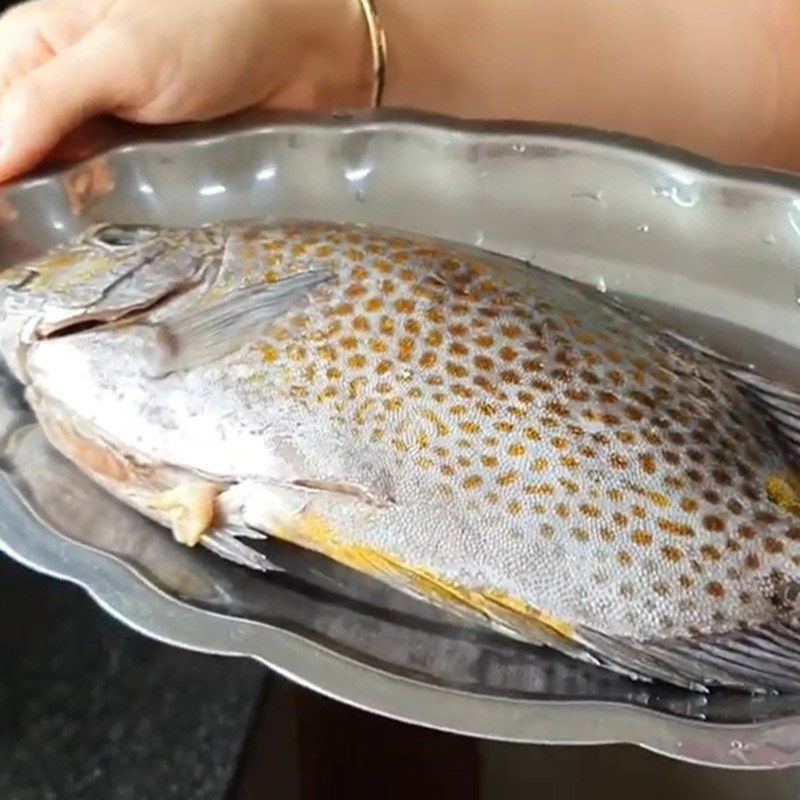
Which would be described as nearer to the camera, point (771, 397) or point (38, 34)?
point (771, 397)

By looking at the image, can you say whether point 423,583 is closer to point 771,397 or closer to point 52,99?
point 771,397

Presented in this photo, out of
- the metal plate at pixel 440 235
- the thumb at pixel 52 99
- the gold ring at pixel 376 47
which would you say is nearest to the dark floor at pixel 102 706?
the metal plate at pixel 440 235

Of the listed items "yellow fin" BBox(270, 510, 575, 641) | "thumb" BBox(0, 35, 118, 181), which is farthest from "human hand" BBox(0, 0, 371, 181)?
"yellow fin" BBox(270, 510, 575, 641)

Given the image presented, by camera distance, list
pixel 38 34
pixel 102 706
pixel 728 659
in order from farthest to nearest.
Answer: pixel 38 34, pixel 102 706, pixel 728 659

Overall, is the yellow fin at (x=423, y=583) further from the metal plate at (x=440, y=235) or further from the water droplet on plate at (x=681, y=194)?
the water droplet on plate at (x=681, y=194)

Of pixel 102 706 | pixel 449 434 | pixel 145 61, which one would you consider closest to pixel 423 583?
pixel 449 434

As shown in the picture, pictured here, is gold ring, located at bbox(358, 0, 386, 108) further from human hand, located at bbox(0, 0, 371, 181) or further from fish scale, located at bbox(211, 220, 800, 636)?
fish scale, located at bbox(211, 220, 800, 636)

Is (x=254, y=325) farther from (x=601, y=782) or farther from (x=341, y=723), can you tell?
(x=601, y=782)
